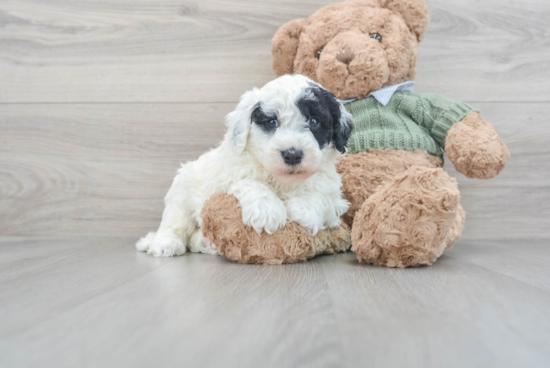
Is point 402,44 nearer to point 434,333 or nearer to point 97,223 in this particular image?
point 434,333

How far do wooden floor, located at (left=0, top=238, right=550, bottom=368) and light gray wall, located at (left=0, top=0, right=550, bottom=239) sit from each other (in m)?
0.60

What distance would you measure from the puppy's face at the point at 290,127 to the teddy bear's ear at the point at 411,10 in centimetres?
42

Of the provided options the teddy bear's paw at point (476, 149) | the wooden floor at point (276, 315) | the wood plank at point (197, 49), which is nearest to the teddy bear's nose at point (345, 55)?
the teddy bear's paw at point (476, 149)

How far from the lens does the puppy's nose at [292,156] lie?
870 mm

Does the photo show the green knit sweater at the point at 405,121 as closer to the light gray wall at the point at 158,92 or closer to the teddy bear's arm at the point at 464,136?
the teddy bear's arm at the point at 464,136

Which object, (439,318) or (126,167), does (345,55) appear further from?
(126,167)

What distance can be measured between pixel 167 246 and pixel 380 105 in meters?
0.69

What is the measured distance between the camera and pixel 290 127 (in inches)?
36.1

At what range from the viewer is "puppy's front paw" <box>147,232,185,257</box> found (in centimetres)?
110

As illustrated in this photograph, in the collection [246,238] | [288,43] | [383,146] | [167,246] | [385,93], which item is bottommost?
[167,246]

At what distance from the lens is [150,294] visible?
691mm

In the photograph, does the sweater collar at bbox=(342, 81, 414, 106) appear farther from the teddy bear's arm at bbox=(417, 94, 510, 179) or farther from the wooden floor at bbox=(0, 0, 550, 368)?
the wooden floor at bbox=(0, 0, 550, 368)

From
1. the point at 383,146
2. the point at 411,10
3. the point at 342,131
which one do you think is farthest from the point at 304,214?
the point at 411,10

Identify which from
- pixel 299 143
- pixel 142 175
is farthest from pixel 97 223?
pixel 299 143
